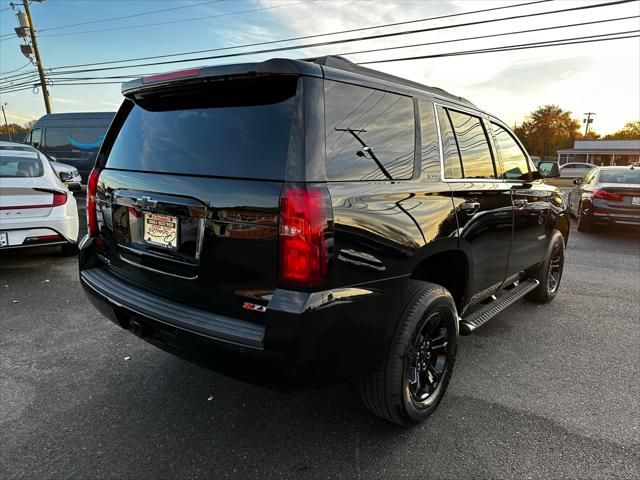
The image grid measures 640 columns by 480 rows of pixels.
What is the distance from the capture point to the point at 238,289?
1.94 m

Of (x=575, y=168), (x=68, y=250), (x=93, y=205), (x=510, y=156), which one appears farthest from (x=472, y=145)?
(x=575, y=168)

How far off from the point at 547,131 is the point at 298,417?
78583 mm

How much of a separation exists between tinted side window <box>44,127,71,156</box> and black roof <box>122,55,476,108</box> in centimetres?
1608

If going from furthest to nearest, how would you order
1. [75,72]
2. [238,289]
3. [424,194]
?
[75,72], [424,194], [238,289]

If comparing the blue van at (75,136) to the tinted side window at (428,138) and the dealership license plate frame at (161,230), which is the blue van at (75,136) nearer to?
the dealership license plate frame at (161,230)

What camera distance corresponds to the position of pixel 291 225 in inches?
69.6

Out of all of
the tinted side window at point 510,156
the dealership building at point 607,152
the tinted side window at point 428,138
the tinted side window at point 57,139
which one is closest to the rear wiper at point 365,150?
the tinted side window at point 428,138

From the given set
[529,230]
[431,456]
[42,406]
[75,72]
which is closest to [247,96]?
[431,456]

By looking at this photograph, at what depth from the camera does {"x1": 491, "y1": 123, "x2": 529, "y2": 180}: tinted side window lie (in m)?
3.57

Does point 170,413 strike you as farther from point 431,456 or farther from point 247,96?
point 247,96

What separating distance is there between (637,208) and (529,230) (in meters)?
6.02

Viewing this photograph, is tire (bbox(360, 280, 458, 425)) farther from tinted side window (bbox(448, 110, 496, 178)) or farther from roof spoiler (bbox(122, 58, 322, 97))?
roof spoiler (bbox(122, 58, 322, 97))

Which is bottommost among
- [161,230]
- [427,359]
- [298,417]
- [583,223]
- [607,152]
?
[298,417]

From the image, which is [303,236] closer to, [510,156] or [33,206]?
[510,156]
